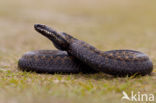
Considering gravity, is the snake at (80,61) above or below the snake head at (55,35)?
below

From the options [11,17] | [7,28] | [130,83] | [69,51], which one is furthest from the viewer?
[11,17]

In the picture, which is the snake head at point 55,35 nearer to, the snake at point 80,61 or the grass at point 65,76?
the snake at point 80,61

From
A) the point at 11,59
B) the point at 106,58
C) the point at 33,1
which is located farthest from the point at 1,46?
the point at 33,1

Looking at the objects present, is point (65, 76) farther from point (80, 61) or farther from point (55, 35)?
point (55, 35)

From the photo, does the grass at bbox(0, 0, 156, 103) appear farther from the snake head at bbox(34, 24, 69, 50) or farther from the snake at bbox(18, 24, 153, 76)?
the snake head at bbox(34, 24, 69, 50)

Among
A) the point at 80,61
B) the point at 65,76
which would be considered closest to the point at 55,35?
the point at 80,61

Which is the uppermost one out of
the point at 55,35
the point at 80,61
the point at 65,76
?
the point at 55,35

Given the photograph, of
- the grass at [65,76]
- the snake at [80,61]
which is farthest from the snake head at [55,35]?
the grass at [65,76]

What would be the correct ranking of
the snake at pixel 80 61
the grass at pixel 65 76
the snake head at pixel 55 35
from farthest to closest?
the snake head at pixel 55 35 → the snake at pixel 80 61 → the grass at pixel 65 76

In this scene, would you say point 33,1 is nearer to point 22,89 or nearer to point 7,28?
point 7,28
